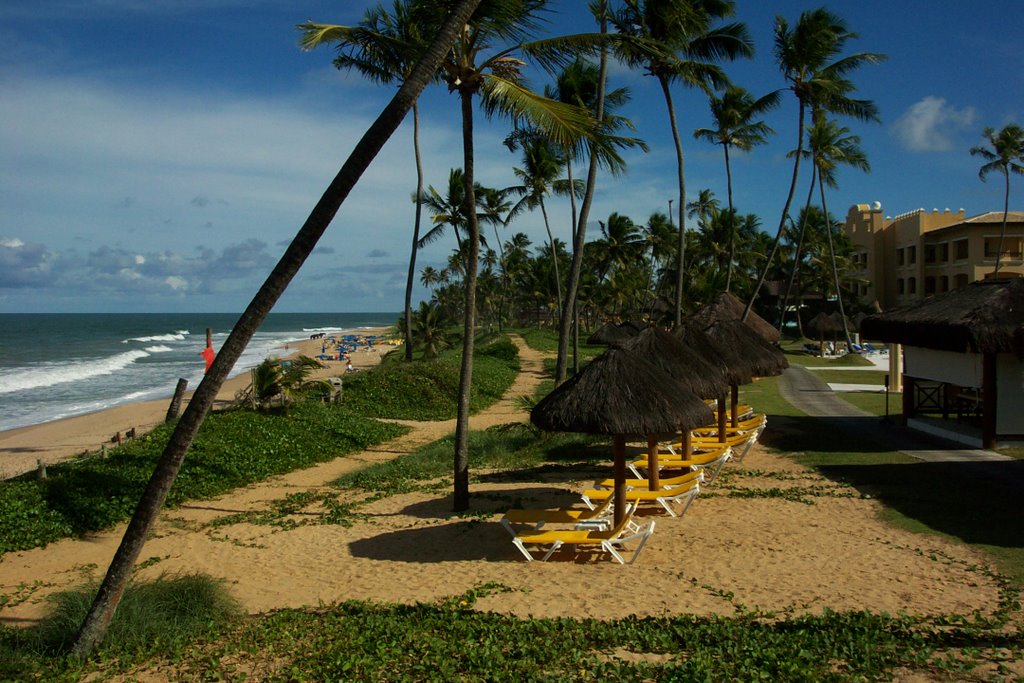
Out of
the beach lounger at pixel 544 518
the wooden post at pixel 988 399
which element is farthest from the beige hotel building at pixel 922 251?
the beach lounger at pixel 544 518

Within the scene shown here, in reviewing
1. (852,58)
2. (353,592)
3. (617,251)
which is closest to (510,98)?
(353,592)

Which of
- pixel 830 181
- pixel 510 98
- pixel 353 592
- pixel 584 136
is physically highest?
pixel 830 181

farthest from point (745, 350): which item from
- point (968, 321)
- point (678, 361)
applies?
point (678, 361)

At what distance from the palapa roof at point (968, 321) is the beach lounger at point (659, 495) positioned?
626cm

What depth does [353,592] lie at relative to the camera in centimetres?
752

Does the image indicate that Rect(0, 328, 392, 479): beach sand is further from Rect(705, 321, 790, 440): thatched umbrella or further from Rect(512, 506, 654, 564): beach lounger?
Rect(705, 321, 790, 440): thatched umbrella

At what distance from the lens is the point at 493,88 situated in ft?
26.7

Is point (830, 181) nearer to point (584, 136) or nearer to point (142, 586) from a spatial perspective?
point (584, 136)

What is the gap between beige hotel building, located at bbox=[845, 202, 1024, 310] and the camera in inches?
1726

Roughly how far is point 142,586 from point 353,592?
1.93m

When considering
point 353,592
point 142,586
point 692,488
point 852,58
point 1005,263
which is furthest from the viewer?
point 1005,263

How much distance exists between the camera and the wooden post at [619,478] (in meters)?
8.60

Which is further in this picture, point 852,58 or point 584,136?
point 852,58

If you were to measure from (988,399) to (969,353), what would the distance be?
0.88 metres
